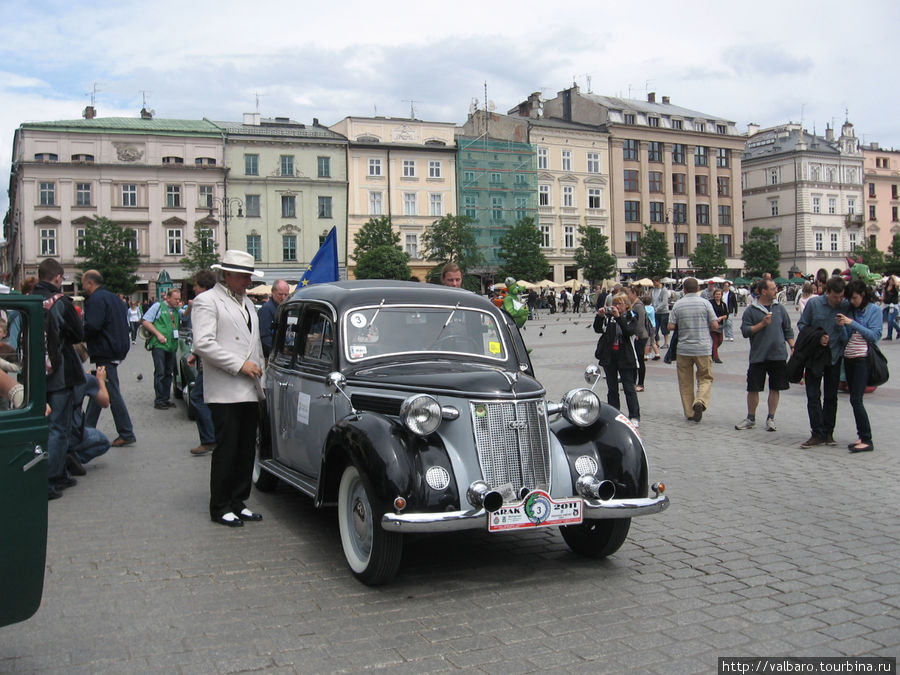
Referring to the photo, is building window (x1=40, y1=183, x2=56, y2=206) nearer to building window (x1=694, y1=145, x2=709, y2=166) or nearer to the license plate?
building window (x1=694, y1=145, x2=709, y2=166)

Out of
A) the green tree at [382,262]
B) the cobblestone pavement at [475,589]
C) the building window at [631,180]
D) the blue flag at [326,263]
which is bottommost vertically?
the cobblestone pavement at [475,589]

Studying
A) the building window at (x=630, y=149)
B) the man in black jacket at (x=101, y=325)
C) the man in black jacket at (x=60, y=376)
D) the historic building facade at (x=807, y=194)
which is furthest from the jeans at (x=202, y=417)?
the historic building facade at (x=807, y=194)

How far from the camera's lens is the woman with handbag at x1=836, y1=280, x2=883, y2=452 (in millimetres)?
8883

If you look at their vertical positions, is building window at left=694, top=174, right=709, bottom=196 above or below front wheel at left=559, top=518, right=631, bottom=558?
above

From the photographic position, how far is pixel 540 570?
5281 millimetres

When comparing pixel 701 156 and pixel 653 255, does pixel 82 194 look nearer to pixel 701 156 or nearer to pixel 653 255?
pixel 653 255

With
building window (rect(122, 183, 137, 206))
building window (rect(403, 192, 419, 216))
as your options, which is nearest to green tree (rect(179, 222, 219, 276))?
building window (rect(122, 183, 137, 206))

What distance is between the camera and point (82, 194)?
61.2 m

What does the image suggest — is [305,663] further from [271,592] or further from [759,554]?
[759,554]

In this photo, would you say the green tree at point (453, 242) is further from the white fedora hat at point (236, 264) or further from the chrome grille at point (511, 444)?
the chrome grille at point (511, 444)

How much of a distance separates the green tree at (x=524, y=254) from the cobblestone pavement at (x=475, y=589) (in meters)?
58.1

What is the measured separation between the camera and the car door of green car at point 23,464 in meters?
3.31

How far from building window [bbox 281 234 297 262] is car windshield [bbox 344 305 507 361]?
6185cm

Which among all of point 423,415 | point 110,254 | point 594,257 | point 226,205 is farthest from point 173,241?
point 423,415
